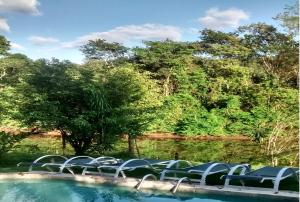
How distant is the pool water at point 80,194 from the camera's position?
6637 millimetres

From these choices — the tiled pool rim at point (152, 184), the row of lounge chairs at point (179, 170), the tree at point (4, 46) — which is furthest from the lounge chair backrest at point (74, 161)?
the tree at point (4, 46)

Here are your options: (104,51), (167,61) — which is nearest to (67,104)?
Answer: (167,61)

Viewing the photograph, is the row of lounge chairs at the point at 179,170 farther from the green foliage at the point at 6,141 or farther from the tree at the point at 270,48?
the tree at the point at 270,48

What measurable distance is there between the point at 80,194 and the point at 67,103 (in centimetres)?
Result: 383

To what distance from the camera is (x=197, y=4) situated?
26641 millimetres

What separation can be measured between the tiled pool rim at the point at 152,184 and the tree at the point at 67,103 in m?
2.01

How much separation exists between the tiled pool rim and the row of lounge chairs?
106mm

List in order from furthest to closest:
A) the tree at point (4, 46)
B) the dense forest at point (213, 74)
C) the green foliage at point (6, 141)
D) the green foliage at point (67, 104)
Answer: the tree at point (4, 46) → the dense forest at point (213, 74) → the green foliage at point (67, 104) → the green foliage at point (6, 141)

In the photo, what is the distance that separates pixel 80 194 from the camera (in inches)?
285

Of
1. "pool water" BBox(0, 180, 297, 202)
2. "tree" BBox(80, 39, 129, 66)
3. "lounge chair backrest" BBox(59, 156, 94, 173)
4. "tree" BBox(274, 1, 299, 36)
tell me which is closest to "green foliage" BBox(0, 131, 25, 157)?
"pool water" BBox(0, 180, 297, 202)

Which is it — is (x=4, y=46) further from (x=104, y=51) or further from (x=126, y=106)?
(x=126, y=106)

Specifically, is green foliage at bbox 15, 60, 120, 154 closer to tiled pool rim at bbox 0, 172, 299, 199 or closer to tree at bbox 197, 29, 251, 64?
tiled pool rim at bbox 0, 172, 299, 199

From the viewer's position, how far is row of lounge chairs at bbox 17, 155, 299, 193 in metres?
6.46

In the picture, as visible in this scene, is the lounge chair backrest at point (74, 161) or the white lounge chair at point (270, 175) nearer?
the white lounge chair at point (270, 175)
